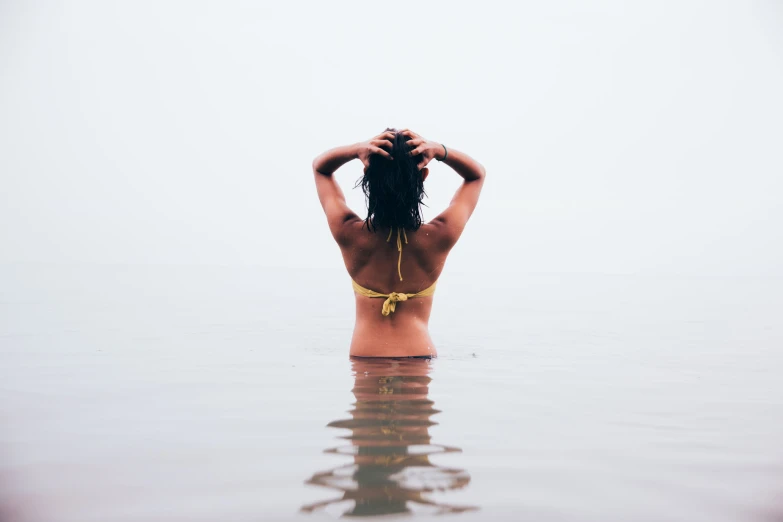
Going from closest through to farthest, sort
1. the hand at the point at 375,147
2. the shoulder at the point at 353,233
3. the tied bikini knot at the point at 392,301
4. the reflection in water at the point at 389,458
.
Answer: the reflection in water at the point at 389,458 < the hand at the point at 375,147 < the shoulder at the point at 353,233 < the tied bikini knot at the point at 392,301

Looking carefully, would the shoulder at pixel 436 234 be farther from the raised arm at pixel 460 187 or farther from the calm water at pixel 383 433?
the calm water at pixel 383 433

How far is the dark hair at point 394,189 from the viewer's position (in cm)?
471

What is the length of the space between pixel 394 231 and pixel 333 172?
2.44ft

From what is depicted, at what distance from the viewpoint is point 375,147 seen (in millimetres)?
4676

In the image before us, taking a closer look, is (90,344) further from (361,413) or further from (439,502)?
(439,502)

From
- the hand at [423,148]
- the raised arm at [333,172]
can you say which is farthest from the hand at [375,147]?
→ the hand at [423,148]

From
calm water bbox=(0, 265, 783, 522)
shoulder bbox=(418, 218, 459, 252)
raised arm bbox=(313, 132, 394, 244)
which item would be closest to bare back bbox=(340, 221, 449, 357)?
shoulder bbox=(418, 218, 459, 252)

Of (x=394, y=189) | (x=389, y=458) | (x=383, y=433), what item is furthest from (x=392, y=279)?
(x=389, y=458)

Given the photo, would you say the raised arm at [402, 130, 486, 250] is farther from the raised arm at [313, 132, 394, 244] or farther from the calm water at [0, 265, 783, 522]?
the calm water at [0, 265, 783, 522]

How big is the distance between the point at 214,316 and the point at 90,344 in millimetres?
3950

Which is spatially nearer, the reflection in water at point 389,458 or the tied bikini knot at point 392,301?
the reflection in water at point 389,458

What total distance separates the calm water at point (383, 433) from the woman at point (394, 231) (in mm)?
327

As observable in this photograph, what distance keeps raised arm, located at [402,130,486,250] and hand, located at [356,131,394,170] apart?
0.13 m

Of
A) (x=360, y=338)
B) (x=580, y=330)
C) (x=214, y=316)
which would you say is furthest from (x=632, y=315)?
(x=360, y=338)
